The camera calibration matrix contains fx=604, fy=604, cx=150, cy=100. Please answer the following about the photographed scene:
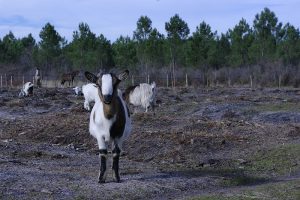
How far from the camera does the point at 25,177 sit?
38.9 feet

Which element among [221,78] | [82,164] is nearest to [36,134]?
[82,164]

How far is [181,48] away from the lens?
67062 millimetres

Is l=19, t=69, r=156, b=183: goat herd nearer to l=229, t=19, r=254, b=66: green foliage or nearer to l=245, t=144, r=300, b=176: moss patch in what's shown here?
l=245, t=144, r=300, b=176: moss patch

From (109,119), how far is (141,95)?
16.1m

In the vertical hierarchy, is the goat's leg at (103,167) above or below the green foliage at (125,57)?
below

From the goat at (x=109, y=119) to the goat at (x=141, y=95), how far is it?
1549 centimetres

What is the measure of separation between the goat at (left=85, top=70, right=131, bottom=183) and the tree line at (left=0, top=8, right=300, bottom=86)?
51.9 metres

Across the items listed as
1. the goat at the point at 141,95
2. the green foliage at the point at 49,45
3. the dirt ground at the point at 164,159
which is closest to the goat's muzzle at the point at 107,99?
the dirt ground at the point at 164,159

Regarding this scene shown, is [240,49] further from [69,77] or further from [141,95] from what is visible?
[141,95]

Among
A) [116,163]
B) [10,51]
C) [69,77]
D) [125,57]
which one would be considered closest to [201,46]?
[125,57]

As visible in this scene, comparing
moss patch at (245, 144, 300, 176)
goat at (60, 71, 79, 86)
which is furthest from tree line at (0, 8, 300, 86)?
moss patch at (245, 144, 300, 176)

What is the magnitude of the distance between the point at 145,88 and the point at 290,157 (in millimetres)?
13402

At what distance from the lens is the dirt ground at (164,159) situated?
11.3m

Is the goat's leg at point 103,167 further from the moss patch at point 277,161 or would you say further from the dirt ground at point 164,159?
the moss patch at point 277,161
